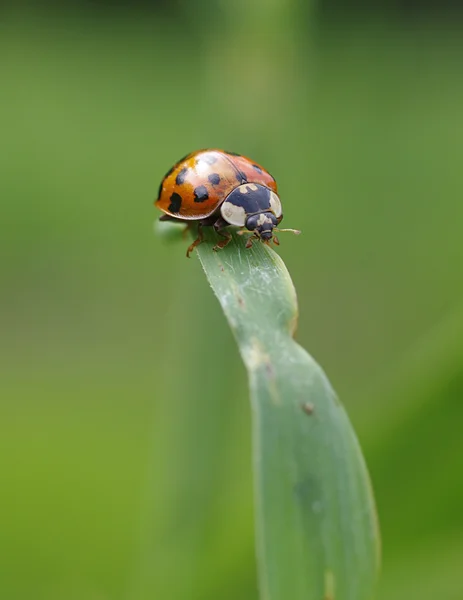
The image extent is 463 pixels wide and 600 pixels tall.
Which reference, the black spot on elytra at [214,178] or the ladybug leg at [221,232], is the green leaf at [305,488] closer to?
the ladybug leg at [221,232]

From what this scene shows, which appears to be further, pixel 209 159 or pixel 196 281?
pixel 196 281

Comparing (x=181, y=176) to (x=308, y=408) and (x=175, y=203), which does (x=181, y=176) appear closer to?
(x=175, y=203)

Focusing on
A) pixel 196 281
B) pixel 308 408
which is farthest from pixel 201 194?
pixel 308 408

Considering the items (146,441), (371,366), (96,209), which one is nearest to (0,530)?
(146,441)

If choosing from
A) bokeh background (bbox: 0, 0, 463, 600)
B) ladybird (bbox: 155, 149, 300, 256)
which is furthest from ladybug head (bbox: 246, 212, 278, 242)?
bokeh background (bbox: 0, 0, 463, 600)

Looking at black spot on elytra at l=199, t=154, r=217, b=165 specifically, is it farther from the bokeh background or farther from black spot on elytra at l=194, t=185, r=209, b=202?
the bokeh background

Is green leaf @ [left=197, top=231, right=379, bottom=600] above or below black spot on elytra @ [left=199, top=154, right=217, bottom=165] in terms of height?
below
